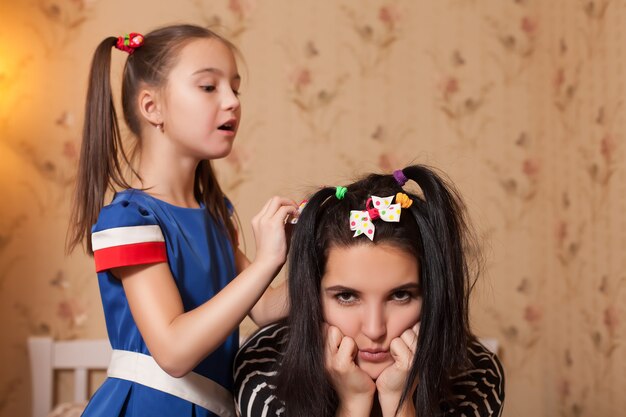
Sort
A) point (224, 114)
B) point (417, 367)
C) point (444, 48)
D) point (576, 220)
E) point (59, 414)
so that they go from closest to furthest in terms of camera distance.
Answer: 1. point (417, 367)
2. point (224, 114)
3. point (59, 414)
4. point (576, 220)
5. point (444, 48)

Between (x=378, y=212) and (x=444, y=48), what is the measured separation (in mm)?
1787

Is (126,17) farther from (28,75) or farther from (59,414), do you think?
(59,414)

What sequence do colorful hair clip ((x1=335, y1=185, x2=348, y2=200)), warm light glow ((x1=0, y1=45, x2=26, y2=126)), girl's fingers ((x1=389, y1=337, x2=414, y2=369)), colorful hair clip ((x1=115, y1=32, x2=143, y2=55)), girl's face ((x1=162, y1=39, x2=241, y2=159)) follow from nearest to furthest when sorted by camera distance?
girl's fingers ((x1=389, y1=337, x2=414, y2=369)) → colorful hair clip ((x1=335, y1=185, x2=348, y2=200)) → girl's face ((x1=162, y1=39, x2=241, y2=159)) → colorful hair clip ((x1=115, y1=32, x2=143, y2=55)) → warm light glow ((x1=0, y1=45, x2=26, y2=126))

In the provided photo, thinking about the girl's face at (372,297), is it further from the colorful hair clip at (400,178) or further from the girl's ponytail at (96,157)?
the girl's ponytail at (96,157)

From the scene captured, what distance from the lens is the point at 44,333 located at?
271 centimetres

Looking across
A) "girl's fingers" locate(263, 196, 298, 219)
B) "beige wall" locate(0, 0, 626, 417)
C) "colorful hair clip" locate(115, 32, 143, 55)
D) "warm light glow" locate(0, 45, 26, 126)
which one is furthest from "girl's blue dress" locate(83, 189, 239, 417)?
"warm light glow" locate(0, 45, 26, 126)

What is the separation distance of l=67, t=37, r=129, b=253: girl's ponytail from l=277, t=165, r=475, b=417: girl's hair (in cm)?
45

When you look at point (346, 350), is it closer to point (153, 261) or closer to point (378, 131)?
point (153, 261)

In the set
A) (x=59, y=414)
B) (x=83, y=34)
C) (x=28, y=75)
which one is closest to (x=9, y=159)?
(x=28, y=75)

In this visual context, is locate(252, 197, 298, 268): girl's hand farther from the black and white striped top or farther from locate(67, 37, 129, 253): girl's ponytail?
locate(67, 37, 129, 253): girl's ponytail

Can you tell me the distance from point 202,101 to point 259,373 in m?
0.50

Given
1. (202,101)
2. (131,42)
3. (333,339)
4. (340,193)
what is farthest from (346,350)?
(131,42)

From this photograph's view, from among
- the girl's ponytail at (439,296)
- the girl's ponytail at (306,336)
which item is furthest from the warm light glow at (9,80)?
the girl's ponytail at (439,296)

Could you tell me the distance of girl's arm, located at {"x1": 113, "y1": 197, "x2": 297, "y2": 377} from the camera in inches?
46.7
